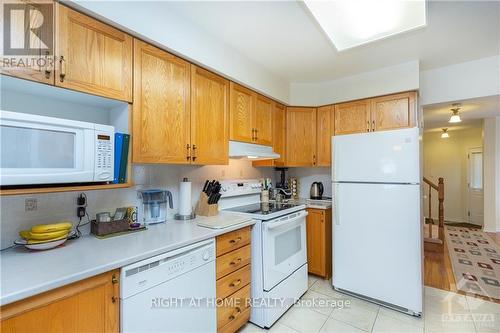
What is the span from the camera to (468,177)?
19.9 ft

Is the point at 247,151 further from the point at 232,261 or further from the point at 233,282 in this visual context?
the point at 233,282

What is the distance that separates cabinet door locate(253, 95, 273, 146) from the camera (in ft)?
8.68

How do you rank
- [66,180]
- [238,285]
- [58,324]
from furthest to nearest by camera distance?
[238,285], [66,180], [58,324]

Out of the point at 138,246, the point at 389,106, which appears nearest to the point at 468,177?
the point at 389,106

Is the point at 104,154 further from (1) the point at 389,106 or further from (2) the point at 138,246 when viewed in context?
(1) the point at 389,106

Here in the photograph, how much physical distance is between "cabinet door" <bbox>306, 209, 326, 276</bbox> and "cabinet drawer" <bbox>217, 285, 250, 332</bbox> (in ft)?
3.87

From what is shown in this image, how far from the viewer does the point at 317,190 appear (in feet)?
10.8

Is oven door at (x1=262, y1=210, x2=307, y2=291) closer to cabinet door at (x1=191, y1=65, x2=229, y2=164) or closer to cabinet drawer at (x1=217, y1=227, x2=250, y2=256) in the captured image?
cabinet drawer at (x1=217, y1=227, x2=250, y2=256)

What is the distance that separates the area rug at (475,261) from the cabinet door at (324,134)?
2.02 meters

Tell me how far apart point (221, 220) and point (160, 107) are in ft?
3.26

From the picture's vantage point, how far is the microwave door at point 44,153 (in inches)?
41.4

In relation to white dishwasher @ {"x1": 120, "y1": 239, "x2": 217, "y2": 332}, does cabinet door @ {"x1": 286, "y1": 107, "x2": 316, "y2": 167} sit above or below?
above

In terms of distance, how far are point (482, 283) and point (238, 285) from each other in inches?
113

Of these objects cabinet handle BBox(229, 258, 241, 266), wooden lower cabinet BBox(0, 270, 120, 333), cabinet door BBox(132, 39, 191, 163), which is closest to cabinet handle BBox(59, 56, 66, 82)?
cabinet door BBox(132, 39, 191, 163)
